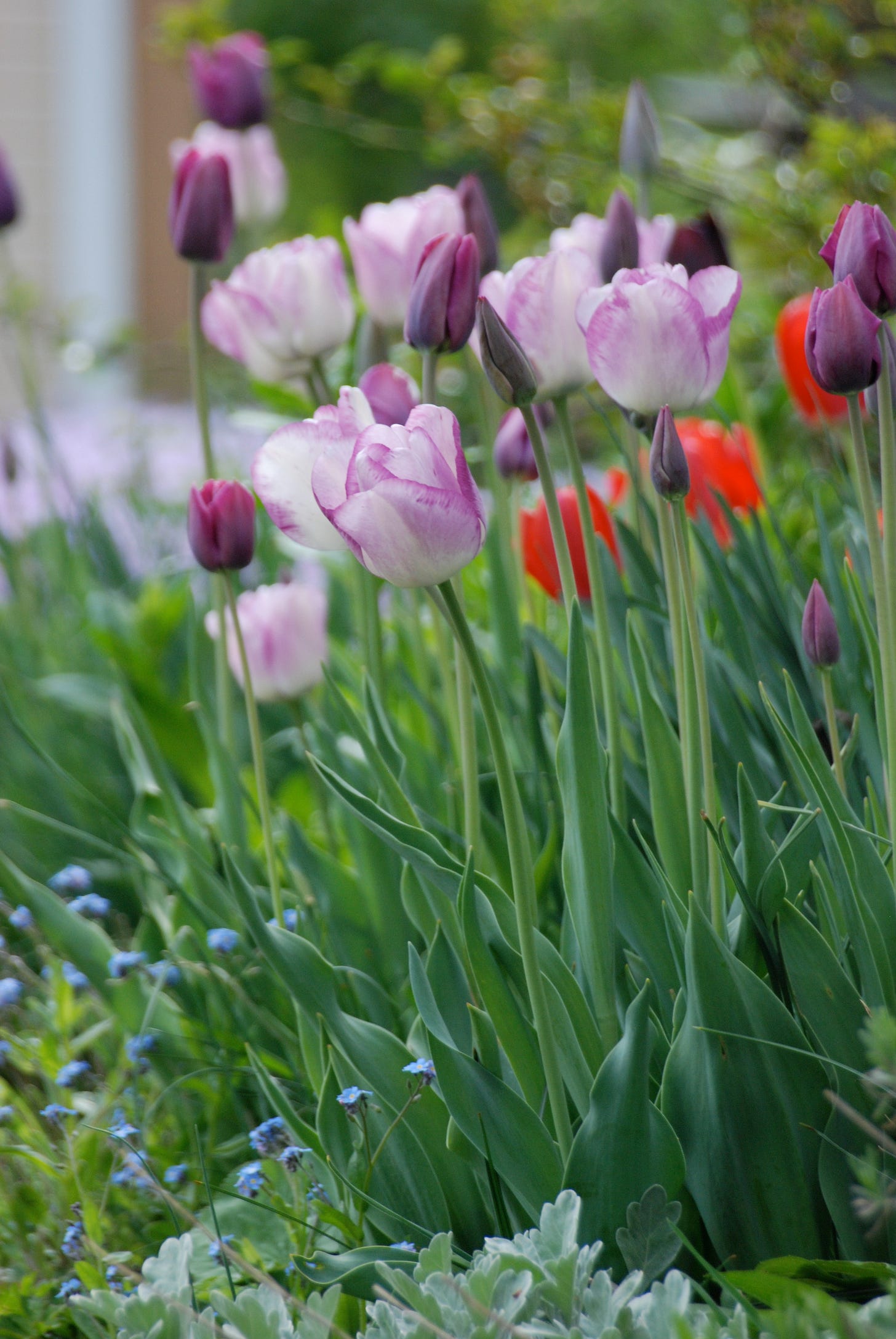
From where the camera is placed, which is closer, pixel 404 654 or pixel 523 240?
pixel 404 654

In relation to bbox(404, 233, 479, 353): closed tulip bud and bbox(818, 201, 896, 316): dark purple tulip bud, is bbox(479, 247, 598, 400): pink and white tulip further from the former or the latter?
bbox(818, 201, 896, 316): dark purple tulip bud

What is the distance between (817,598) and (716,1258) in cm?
46

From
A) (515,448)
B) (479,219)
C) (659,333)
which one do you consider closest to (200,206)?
(479,219)

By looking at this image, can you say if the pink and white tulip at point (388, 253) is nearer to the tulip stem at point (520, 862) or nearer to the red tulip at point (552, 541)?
the red tulip at point (552, 541)

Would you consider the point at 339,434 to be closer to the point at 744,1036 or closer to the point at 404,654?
the point at 744,1036

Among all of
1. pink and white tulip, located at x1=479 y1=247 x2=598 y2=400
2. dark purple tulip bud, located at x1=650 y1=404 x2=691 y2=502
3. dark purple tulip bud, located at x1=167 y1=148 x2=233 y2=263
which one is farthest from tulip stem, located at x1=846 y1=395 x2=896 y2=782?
dark purple tulip bud, located at x1=167 y1=148 x2=233 y2=263

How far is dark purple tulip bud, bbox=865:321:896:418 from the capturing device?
0.66 meters

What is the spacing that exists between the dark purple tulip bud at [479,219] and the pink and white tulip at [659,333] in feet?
1.17

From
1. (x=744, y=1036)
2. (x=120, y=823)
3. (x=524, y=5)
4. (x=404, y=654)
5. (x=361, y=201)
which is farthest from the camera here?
(x=361, y=201)

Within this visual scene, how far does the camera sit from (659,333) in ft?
2.31

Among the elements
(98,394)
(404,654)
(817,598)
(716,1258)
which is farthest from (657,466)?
(98,394)

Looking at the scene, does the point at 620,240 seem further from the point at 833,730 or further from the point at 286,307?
the point at 833,730

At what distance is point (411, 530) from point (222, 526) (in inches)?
Answer: 14.2

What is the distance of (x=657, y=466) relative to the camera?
0.68m
